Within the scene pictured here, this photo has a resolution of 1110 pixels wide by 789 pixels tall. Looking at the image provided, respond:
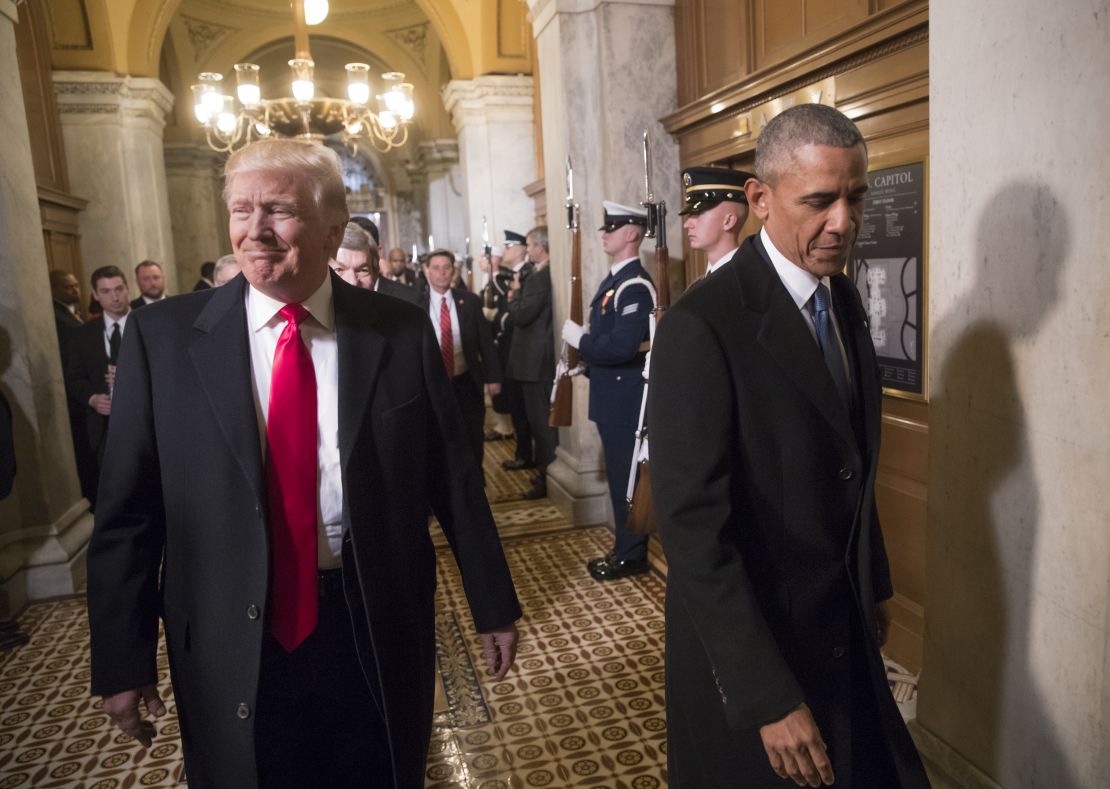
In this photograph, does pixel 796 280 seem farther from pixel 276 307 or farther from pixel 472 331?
pixel 472 331

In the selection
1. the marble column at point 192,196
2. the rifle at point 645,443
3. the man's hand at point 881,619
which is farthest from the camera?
the marble column at point 192,196

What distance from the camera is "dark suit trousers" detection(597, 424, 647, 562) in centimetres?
421

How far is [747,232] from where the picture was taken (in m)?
4.20

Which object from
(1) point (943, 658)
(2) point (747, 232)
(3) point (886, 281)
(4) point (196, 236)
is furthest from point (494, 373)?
(4) point (196, 236)

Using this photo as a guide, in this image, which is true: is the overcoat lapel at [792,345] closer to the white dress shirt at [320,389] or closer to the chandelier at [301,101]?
the white dress shirt at [320,389]

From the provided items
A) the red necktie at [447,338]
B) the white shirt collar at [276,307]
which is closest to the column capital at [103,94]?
the red necktie at [447,338]

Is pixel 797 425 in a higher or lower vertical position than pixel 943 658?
higher

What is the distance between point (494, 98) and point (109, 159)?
4288 millimetres

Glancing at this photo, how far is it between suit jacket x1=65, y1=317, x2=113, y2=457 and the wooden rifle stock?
277 cm

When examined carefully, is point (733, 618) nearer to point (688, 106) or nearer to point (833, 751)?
point (833, 751)

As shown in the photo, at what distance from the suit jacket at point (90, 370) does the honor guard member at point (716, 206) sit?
3.73 metres

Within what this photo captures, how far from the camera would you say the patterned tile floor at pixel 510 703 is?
9.08ft

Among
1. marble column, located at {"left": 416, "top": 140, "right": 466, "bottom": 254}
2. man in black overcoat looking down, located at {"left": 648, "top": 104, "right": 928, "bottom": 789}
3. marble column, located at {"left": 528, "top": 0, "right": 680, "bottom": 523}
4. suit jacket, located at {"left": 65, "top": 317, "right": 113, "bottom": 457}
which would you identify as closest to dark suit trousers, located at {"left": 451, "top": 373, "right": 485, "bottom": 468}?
marble column, located at {"left": 528, "top": 0, "right": 680, "bottom": 523}

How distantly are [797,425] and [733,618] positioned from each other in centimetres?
35
